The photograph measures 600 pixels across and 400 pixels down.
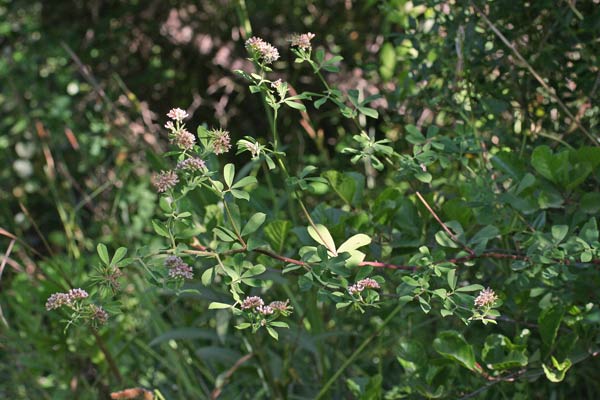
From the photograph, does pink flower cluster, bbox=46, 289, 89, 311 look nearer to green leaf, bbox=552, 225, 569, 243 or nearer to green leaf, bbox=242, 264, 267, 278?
green leaf, bbox=242, 264, 267, 278

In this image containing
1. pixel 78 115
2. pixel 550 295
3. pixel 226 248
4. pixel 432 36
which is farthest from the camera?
pixel 78 115

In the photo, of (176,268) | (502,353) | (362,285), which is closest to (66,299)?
(176,268)

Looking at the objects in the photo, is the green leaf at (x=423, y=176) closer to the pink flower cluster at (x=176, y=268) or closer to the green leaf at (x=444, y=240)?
the green leaf at (x=444, y=240)

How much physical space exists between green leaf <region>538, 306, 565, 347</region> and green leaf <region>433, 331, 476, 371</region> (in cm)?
11

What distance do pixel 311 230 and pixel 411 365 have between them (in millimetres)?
359

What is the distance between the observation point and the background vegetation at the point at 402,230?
1364 millimetres

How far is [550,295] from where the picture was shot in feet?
4.91

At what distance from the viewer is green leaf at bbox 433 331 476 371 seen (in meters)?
1.36

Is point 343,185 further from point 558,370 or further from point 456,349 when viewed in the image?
point 558,370

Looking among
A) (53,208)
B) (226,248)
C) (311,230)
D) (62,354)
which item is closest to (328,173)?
(311,230)

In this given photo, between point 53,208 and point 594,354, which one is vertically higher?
point 594,354

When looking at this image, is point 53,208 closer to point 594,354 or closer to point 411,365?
point 411,365

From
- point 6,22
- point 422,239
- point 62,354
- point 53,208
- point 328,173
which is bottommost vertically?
point 53,208

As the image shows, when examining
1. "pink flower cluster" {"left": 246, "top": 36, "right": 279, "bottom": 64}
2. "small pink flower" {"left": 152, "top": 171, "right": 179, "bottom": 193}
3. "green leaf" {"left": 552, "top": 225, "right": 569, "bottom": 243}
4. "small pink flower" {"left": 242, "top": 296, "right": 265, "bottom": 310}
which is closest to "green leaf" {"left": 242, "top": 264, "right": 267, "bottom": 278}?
"small pink flower" {"left": 242, "top": 296, "right": 265, "bottom": 310}
